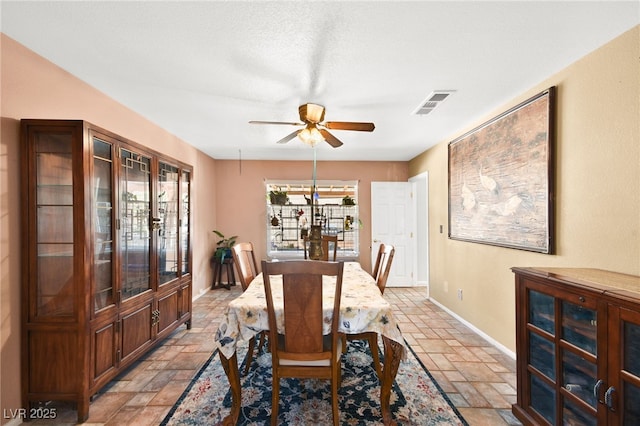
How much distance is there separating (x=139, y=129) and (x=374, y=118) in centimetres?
263

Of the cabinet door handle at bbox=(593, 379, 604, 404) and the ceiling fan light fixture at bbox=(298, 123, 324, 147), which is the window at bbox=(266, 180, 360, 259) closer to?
the ceiling fan light fixture at bbox=(298, 123, 324, 147)

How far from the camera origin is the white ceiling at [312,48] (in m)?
1.55

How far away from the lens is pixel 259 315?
182 centimetres

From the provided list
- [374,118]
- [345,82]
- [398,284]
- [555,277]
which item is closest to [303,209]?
[398,284]

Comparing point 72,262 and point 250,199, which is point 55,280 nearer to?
point 72,262

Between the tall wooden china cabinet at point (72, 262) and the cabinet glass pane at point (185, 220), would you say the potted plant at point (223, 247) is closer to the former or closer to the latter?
the cabinet glass pane at point (185, 220)

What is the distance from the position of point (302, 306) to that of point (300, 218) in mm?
4155

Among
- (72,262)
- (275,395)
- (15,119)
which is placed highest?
(15,119)

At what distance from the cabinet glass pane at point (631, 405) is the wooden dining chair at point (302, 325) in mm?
1349

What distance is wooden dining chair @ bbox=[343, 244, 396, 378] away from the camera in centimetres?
207

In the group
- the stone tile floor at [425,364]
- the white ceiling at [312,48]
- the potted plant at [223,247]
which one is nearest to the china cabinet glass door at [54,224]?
the white ceiling at [312,48]

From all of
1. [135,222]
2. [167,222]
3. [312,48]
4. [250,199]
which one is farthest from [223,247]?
[312,48]

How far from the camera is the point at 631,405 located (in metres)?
1.24

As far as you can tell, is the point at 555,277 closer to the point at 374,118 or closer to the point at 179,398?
the point at 374,118
